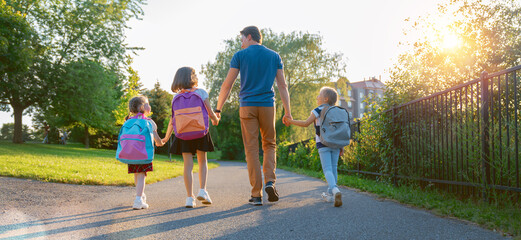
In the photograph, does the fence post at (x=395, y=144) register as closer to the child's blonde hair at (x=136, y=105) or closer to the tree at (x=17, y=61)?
the child's blonde hair at (x=136, y=105)

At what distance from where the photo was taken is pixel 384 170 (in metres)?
6.75

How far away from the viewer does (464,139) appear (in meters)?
4.40

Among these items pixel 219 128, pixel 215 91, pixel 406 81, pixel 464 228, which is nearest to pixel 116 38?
pixel 215 91

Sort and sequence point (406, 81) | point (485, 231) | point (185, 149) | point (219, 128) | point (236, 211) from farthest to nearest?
point (219, 128)
point (406, 81)
point (185, 149)
point (236, 211)
point (485, 231)

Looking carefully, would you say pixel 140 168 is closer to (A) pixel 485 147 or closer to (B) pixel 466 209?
(B) pixel 466 209

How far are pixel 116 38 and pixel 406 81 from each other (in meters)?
19.1

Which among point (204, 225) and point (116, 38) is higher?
point (116, 38)

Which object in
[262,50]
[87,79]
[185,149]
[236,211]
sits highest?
[87,79]

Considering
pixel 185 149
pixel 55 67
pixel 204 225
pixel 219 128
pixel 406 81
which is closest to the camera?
pixel 204 225

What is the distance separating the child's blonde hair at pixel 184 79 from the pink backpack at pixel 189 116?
132 millimetres

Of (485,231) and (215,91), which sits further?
(215,91)

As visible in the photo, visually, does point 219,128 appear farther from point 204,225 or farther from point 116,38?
point 204,225

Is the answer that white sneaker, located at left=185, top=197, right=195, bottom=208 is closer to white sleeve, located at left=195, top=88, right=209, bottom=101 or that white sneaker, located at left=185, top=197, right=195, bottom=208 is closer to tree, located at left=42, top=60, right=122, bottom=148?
white sleeve, located at left=195, top=88, right=209, bottom=101

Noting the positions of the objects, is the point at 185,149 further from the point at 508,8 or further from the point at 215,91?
the point at 215,91
